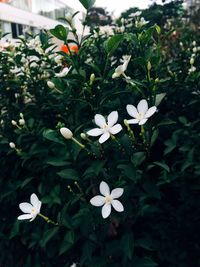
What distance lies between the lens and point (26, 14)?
93.2 ft

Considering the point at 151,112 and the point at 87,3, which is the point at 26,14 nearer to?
the point at 87,3

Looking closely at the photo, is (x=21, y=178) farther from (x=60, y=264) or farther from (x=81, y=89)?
(x=81, y=89)

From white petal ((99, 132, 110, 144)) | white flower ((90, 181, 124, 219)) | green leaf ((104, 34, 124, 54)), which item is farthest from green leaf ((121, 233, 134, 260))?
green leaf ((104, 34, 124, 54))

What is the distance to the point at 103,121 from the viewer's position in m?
1.29

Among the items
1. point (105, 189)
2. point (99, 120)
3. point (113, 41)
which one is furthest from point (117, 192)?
point (113, 41)

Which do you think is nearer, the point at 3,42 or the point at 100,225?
the point at 100,225

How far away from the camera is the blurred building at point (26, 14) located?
954 inches

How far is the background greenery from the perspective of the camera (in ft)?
4.80

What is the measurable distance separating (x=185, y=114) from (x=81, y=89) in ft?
2.65

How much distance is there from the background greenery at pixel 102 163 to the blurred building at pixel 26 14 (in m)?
17.3

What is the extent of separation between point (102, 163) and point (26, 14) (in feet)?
96.4

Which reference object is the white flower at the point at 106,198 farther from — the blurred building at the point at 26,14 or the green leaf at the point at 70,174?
the blurred building at the point at 26,14

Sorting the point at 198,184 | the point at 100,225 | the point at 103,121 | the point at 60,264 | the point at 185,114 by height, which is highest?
the point at 103,121

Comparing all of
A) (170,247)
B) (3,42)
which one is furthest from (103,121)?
(3,42)
